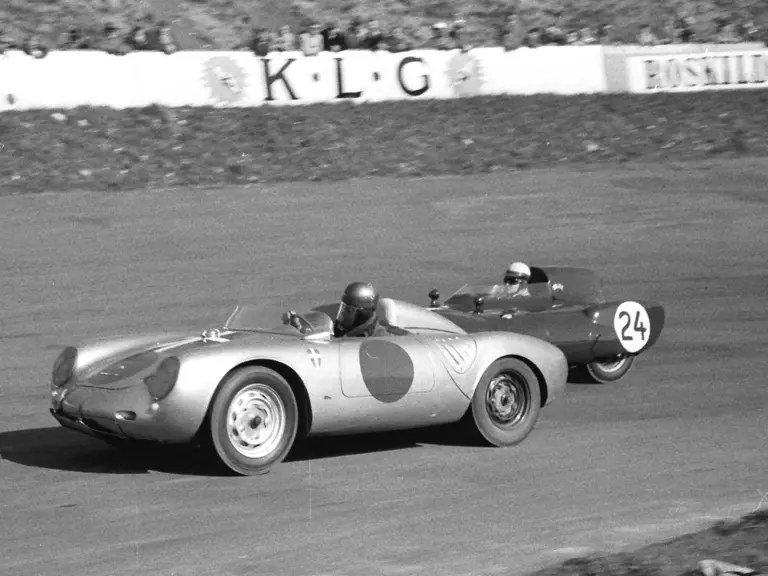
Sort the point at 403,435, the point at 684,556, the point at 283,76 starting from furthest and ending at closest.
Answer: the point at 283,76, the point at 403,435, the point at 684,556

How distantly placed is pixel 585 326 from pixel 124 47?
385 inches

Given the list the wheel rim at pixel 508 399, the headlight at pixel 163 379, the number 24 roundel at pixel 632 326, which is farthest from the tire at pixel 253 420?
the number 24 roundel at pixel 632 326

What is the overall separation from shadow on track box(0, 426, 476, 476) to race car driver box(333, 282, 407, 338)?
69 centimetres

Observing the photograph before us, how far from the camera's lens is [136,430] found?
6.98m

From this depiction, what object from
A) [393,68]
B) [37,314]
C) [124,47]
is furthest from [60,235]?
[393,68]

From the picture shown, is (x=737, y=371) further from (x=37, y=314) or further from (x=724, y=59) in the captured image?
(x=724, y=59)

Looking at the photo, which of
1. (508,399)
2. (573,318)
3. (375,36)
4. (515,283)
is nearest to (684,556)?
(508,399)

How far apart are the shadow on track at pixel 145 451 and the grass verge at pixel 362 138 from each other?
7.63m

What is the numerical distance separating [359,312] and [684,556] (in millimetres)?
3204

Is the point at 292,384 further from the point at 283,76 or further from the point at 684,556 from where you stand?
the point at 283,76

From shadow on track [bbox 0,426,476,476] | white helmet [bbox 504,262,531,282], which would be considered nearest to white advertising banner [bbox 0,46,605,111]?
white helmet [bbox 504,262,531,282]

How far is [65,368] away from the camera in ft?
25.3

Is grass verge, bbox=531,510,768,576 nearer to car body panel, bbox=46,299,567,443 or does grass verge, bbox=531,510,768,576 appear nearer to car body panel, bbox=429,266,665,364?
car body panel, bbox=46,299,567,443

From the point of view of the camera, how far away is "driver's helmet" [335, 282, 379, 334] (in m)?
8.00
